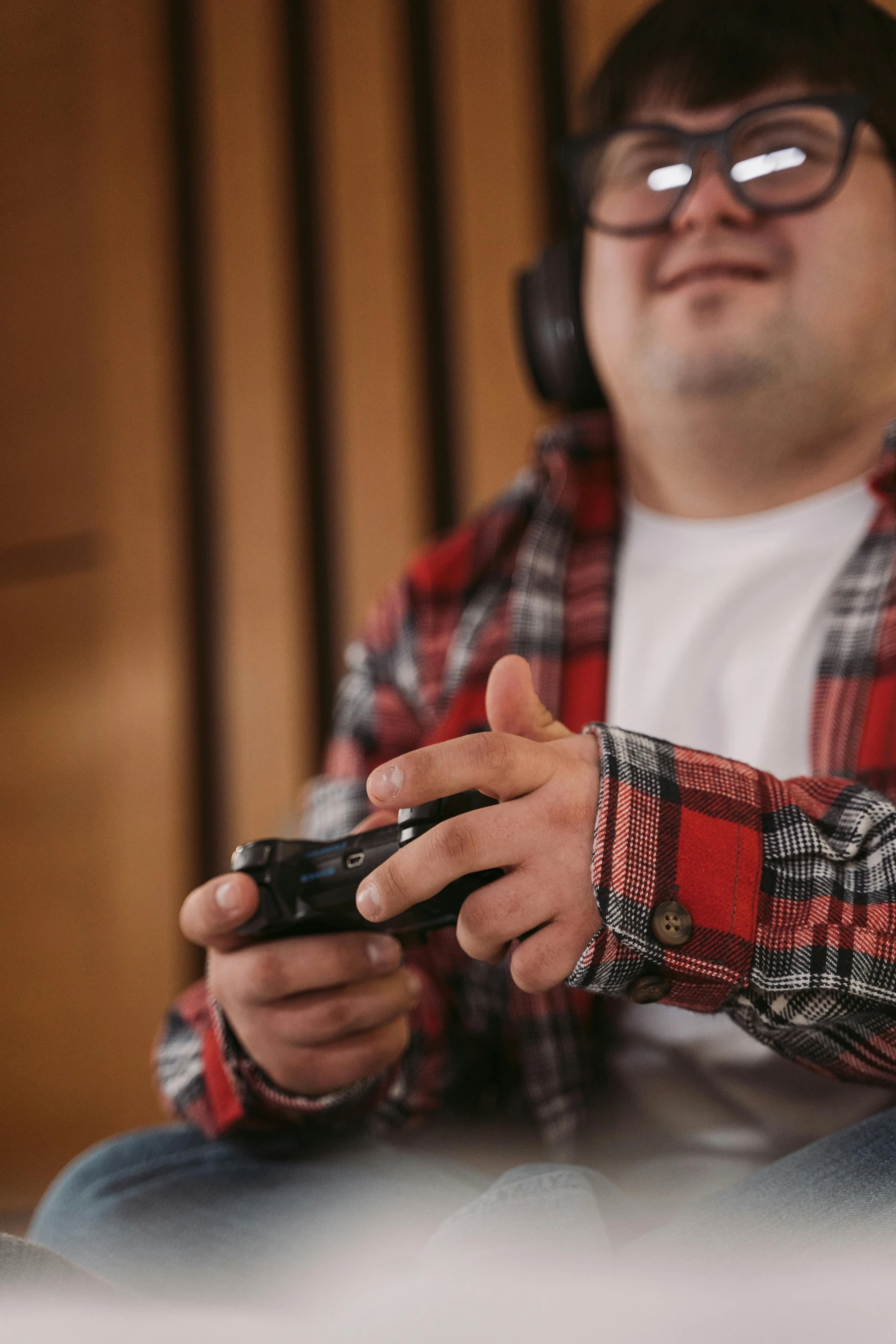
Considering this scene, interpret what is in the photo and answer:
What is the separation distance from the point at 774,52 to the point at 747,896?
0.78 m

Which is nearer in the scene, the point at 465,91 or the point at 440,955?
the point at 440,955

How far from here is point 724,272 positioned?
98 cm

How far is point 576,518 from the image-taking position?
1.16 metres

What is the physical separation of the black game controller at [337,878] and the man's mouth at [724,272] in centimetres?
60

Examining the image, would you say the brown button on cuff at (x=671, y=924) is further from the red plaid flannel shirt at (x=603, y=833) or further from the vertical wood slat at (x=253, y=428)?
the vertical wood slat at (x=253, y=428)

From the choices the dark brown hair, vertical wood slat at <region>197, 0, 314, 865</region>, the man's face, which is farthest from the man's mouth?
vertical wood slat at <region>197, 0, 314, 865</region>

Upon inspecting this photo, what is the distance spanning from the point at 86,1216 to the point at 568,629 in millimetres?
632

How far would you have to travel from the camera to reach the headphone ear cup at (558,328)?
3.70 feet

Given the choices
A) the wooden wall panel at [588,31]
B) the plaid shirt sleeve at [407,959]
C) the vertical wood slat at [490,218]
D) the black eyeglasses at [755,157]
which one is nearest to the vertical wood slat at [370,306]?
the vertical wood slat at [490,218]

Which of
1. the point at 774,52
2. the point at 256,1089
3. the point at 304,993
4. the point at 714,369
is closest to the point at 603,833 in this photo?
the point at 304,993

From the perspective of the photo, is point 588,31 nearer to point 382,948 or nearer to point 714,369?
point 714,369

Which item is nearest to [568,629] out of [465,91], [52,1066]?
[465,91]

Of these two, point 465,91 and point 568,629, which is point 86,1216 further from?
point 465,91

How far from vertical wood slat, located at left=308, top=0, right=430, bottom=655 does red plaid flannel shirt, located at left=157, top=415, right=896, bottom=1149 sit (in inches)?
29.3
